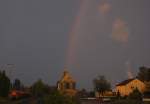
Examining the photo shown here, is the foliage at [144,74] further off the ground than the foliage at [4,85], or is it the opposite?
the foliage at [144,74]

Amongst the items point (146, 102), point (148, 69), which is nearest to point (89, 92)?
point (148, 69)

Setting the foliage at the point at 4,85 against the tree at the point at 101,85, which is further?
the tree at the point at 101,85

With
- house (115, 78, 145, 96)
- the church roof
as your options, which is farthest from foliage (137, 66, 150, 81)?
the church roof

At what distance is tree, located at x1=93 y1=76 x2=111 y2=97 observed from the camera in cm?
12750

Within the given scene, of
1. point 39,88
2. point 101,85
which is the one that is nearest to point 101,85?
point 101,85

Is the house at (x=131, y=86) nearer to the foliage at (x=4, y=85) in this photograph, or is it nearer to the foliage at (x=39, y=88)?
the foliage at (x=39, y=88)

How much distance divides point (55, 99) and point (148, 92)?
81991 millimetres

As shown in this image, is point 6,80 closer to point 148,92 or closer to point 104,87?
point 104,87

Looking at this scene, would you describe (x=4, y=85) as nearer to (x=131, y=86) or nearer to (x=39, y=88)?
(x=39, y=88)

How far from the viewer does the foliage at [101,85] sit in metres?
128

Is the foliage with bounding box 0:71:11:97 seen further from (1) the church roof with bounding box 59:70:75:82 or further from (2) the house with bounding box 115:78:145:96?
(2) the house with bounding box 115:78:145:96

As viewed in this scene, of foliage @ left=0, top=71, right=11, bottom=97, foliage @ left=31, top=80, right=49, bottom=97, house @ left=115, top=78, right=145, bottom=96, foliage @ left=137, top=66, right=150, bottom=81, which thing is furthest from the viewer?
foliage @ left=137, top=66, right=150, bottom=81

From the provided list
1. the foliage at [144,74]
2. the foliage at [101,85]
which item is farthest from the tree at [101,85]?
the foliage at [144,74]

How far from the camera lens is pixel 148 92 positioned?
125 meters
